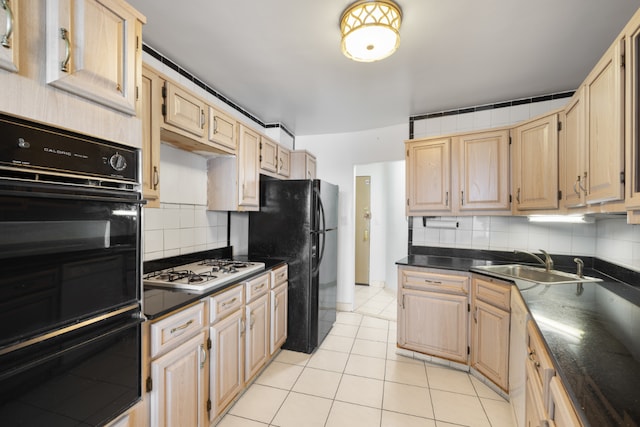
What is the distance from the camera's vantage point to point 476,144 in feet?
8.38

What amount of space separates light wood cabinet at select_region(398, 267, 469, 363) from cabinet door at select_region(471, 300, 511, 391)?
0.29 ft

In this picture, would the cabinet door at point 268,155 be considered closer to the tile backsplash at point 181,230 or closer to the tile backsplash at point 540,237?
the tile backsplash at point 181,230

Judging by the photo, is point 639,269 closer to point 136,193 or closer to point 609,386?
point 609,386

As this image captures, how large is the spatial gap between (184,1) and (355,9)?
3.03ft

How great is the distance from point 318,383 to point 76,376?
171 cm

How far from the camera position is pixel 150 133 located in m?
1.53

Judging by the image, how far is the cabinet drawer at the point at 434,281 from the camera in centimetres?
236

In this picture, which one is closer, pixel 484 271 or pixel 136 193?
pixel 136 193

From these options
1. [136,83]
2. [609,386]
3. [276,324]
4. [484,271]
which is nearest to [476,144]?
[484,271]

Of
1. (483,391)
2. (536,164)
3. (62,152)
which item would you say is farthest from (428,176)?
(62,152)

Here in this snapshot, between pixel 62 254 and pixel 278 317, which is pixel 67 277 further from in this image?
pixel 278 317

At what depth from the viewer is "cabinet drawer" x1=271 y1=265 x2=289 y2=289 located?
94.3 inches

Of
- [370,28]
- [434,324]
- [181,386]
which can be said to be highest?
[370,28]

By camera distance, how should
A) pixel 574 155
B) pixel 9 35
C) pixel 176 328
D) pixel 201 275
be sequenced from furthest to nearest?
1. pixel 201 275
2. pixel 574 155
3. pixel 176 328
4. pixel 9 35
